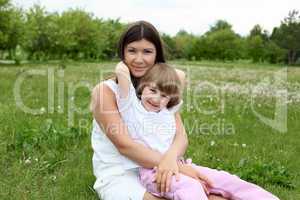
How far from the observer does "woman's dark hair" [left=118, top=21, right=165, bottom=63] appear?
4.62m

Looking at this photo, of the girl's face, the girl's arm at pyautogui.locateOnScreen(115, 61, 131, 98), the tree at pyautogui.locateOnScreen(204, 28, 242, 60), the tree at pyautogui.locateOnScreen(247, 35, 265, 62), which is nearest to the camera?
the girl's arm at pyautogui.locateOnScreen(115, 61, 131, 98)

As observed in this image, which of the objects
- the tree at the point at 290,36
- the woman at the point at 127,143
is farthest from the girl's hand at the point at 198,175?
the tree at the point at 290,36

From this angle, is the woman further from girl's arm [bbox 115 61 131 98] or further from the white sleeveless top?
girl's arm [bbox 115 61 131 98]

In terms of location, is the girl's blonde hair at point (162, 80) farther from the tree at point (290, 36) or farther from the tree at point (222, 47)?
the tree at point (222, 47)

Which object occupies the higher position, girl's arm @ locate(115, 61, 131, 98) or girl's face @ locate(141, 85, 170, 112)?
girl's arm @ locate(115, 61, 131, 98)

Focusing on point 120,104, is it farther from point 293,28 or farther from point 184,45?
point 184,45

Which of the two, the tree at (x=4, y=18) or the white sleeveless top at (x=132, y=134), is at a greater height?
the tree at (x=4, y=18)

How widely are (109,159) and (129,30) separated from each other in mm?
1252

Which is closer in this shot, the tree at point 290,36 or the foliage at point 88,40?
the foliage at point 88,40

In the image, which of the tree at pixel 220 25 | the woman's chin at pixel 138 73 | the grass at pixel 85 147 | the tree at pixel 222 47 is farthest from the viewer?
the tree at pixel 220 25

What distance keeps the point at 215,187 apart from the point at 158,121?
0.84 meters

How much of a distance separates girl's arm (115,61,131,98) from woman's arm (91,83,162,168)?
0.12 metres

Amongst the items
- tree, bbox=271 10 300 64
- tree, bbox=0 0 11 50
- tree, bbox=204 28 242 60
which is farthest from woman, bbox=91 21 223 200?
tree, bbox=204 28 242 60

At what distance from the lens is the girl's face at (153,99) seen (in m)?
4.61
